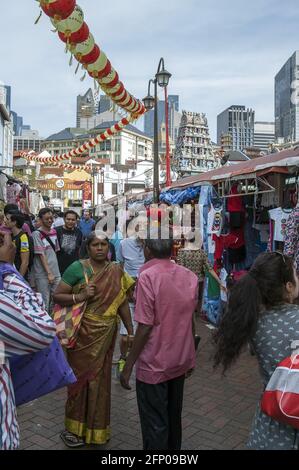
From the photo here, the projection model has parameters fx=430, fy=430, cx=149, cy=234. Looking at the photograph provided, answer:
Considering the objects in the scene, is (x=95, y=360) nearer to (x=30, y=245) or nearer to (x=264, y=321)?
(x=264, y=321)

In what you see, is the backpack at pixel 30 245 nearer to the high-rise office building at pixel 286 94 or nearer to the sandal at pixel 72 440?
the sandal at pixel 72 440

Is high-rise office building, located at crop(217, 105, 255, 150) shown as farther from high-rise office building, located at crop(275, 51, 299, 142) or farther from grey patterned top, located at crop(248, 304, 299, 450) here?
grey patterned top, located at crop(248, 304, 299, 450)

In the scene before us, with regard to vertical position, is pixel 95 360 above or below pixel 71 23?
below

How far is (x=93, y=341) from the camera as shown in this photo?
3.22 m

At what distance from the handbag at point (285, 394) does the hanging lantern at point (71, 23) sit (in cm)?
502

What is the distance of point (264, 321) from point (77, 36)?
5.02m

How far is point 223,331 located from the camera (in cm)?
197

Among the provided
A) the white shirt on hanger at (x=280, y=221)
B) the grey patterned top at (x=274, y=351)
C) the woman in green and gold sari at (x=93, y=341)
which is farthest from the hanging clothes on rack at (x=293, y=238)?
the grey patterned top at (x=274, y=351)

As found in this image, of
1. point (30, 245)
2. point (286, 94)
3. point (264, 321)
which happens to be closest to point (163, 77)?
point (286, 94)

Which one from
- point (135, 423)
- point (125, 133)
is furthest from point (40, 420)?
point (125, 133)

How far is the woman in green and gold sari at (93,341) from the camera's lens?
321cm

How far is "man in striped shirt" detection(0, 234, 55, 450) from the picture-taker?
1586 millimetres

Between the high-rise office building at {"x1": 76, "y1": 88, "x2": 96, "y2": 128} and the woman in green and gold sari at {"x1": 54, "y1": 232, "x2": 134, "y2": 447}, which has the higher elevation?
the high-rise office building at {"x1": 76, "y1": 88, "x2": 96, "y2": 128}

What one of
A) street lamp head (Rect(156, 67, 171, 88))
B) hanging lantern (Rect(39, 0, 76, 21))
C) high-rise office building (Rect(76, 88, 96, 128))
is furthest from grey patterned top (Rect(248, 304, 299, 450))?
street lamp head (Rect(156, 67, 171, 88))
